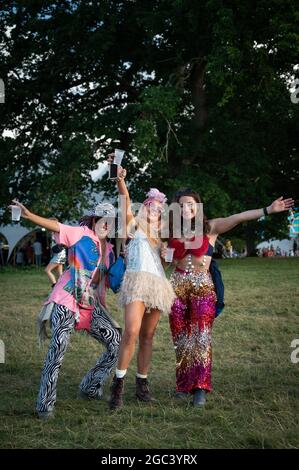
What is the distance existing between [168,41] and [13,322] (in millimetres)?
15558

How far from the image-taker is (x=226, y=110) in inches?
968

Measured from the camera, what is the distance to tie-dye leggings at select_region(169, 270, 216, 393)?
5.40 m

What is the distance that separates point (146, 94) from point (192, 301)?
1552 cm

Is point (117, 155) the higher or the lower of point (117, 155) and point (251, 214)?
the higher

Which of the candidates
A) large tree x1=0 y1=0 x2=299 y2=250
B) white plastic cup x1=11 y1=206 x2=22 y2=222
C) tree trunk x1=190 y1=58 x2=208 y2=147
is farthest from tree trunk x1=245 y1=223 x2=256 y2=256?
white plastic cup x1=11 y1=206 x2=22 y2=222

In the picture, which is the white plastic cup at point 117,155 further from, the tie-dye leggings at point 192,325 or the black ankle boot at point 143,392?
the black ankle boot at point 143,392

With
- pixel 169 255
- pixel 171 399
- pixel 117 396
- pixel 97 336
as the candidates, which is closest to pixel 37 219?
pixel 169 255

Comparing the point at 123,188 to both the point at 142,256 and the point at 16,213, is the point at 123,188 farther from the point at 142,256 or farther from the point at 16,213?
the point at 16,213

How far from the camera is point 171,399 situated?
17.8 ft

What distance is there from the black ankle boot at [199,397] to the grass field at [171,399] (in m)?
0.06

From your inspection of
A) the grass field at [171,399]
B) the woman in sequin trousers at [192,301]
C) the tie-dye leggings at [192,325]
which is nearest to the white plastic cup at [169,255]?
the woman in sequin trousers at [192,301]

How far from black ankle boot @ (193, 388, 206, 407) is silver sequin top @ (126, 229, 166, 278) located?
102cm

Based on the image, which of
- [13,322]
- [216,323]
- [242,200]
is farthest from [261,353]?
[242,200]

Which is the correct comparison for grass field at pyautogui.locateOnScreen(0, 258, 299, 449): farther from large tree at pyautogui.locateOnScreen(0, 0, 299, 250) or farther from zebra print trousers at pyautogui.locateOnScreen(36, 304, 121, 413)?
large tree at pyautogui.locateOnScreen(0, 0, 299, 250)
